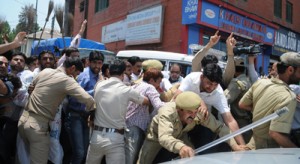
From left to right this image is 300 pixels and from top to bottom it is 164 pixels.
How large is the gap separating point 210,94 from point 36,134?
195 cm

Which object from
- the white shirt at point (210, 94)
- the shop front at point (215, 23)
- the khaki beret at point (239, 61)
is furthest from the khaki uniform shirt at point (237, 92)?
the shop front at point (215, 23)

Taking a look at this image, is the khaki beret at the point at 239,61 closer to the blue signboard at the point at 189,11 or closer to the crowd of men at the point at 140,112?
the crowd of men at the point at 140,112

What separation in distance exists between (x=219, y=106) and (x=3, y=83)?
2.31m

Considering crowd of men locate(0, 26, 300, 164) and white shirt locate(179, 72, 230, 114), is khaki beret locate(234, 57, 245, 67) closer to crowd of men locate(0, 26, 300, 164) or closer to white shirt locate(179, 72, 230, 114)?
crowd of men locate(0, 26, 300, 164)

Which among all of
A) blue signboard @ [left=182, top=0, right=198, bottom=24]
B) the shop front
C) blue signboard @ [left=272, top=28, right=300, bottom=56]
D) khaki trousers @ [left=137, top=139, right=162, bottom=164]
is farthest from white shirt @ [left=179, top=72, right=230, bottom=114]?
blue signboard @ [left=272, top=28, right=300, bottom=56]

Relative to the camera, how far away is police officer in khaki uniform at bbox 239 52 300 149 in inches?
98.3

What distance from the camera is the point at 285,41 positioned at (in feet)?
57.8

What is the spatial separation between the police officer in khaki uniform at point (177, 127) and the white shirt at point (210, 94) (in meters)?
0.21

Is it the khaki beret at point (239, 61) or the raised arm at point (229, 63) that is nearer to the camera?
the raised arm at point (229, 63)

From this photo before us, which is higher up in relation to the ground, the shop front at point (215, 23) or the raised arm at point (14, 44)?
the shop front at point (215, 23)

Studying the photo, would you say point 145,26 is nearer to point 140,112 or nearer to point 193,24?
point 193,24

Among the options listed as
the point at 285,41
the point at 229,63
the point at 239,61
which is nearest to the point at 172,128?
the point at 229,63

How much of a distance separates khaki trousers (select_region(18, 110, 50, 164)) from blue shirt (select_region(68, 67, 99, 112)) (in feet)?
1.81

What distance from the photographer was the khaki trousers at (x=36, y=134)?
341 centimetres
